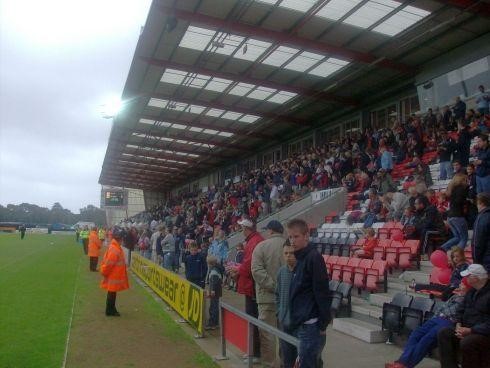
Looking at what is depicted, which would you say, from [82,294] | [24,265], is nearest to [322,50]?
[82,294]

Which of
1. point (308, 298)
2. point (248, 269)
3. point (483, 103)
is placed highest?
point (483, 103)

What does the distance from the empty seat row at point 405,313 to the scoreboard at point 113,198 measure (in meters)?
38.9

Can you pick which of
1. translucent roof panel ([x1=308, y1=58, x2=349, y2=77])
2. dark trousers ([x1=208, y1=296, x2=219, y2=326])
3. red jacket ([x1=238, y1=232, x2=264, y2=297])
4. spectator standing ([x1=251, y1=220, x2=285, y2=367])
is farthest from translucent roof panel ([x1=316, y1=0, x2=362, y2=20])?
spectator standing ([x1=251, y1=220, x2=285, y2=367])

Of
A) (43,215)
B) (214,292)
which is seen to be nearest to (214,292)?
(214,292)

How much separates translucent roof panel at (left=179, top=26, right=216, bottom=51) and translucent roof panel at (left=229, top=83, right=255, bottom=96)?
466 centimetres

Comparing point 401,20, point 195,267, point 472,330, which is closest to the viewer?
point 472,330

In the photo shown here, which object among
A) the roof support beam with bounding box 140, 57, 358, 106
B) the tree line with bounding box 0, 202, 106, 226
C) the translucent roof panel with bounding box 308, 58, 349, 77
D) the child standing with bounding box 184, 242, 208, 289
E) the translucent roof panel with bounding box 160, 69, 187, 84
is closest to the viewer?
the child standing with bounding box 184, 242, 208, 289

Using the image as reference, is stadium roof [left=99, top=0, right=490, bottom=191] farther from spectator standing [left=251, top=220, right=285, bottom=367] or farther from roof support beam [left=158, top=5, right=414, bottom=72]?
spectator standing [left=251, top=220, right=285, bottom=367]

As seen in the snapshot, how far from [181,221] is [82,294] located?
2173cm

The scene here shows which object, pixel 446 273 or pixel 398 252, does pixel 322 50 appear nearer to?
pixel 398 252

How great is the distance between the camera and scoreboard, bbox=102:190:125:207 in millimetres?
44509

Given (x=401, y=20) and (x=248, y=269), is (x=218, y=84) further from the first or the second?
(x=248, y=269)

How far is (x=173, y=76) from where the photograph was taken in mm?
23781

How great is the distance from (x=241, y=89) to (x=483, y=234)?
19580 mm
